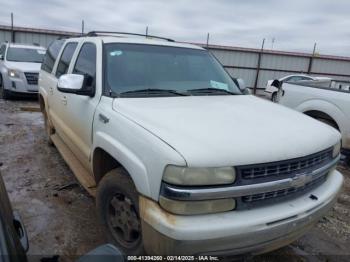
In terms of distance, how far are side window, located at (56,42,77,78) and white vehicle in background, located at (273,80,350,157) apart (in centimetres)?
A: 419

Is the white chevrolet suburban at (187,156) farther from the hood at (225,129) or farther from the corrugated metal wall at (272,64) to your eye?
the corrugated metal wall at (272,64)

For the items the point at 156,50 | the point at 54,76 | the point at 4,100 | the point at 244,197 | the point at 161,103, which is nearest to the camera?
the point at 244,197

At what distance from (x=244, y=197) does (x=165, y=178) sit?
1.76ft

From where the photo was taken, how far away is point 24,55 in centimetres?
1144

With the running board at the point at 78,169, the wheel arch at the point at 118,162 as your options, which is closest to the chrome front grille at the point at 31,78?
the running board at the point at 78,169

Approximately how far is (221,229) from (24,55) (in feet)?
36.4

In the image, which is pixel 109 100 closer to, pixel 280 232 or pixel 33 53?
pixel 280 232

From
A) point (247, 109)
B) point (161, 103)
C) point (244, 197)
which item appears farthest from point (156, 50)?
point (244, 197)

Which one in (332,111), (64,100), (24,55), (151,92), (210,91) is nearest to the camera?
(151,92)

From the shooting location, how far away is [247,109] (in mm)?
3109

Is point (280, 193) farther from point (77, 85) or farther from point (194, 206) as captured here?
point (77, 85)

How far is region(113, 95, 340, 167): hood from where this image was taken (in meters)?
2.18

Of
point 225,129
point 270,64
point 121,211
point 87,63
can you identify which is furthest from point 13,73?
point 270,64

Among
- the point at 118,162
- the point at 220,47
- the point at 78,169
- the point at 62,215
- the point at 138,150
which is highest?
the point at 220,47
